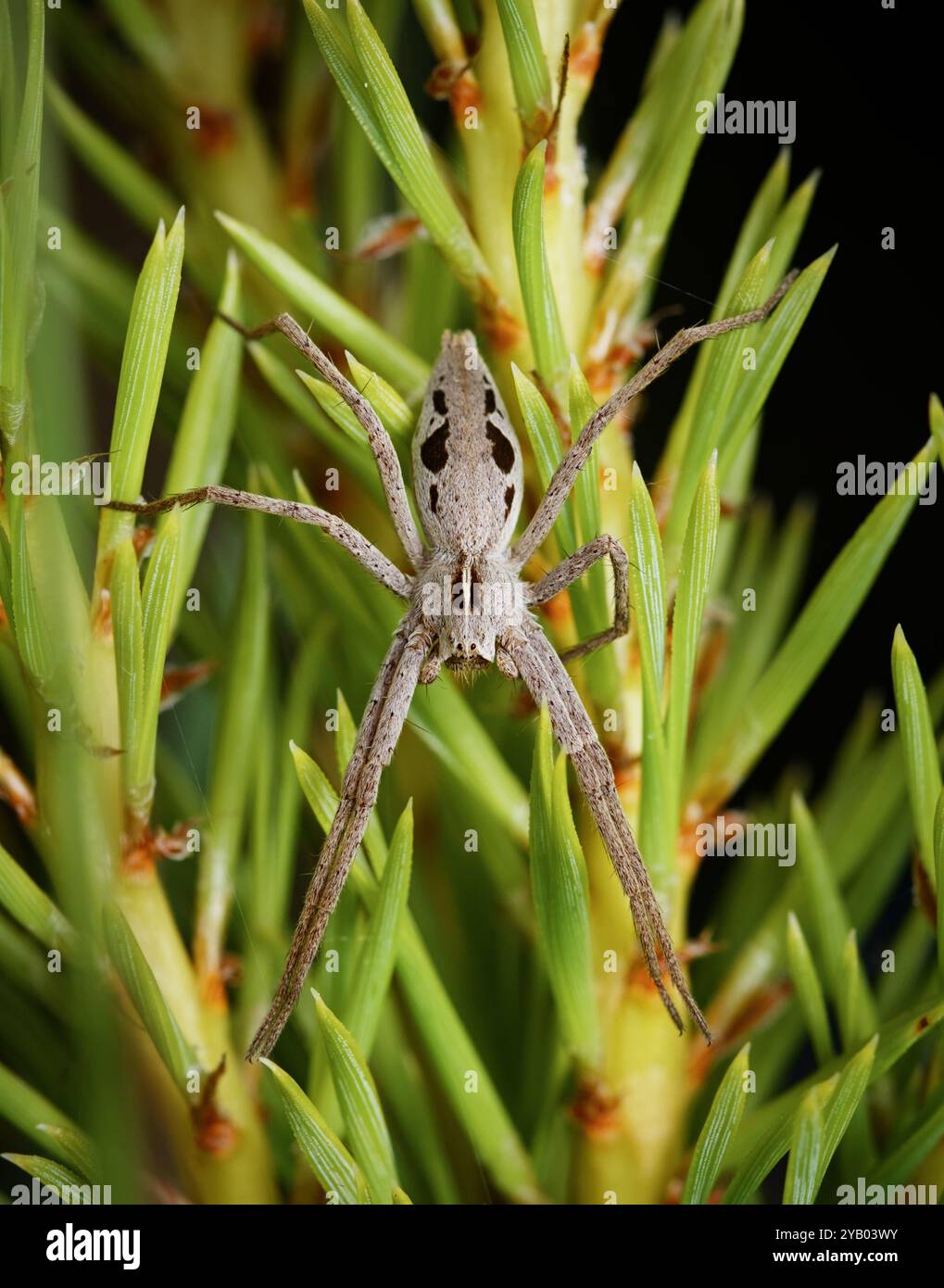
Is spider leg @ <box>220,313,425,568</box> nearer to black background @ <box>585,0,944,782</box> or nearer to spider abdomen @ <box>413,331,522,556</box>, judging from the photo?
spider abdomen @ <box>413,331,522,556</box>

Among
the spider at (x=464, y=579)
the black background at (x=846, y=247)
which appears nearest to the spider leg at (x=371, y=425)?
the spider at (x=464, y=579)

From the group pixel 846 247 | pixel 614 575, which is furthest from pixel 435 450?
pixel 846 247

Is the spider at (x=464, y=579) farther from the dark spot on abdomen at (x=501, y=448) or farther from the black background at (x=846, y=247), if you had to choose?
the black background at (x=846, y=247)

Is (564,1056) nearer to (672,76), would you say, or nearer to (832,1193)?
(832,1193)

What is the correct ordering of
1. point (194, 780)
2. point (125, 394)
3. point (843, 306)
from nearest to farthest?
point (125, 394) < point (194, 780) < point (843, 306)

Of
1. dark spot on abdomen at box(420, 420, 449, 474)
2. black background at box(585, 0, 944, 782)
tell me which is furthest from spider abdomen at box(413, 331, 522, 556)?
black background at box(585, 0, 944, 782)

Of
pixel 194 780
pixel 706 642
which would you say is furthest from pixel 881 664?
pixel 194 780

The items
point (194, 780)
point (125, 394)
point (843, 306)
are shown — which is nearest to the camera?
point (125, 394)
